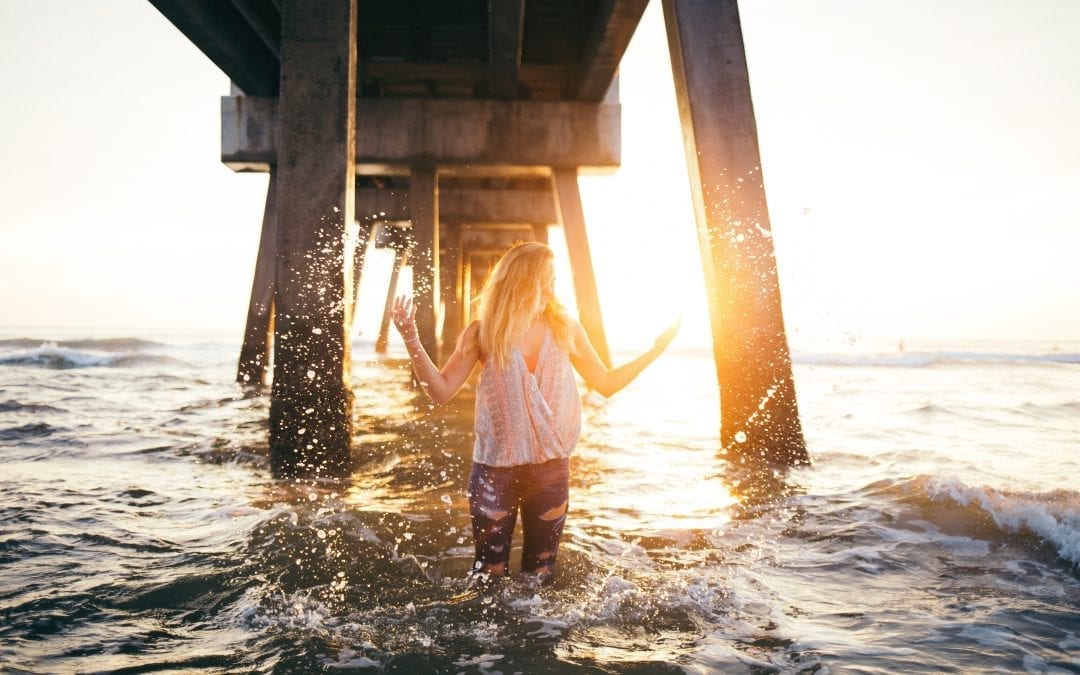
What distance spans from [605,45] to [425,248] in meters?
4.64

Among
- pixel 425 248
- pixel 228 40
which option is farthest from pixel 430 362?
pixel 425 248

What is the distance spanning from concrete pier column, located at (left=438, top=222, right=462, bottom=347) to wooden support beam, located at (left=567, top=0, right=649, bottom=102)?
8.23 meters

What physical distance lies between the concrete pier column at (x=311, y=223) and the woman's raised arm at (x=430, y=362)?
1.99 m

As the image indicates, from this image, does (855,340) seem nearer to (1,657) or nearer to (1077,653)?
(1077,653)

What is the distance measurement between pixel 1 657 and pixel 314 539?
1.44m

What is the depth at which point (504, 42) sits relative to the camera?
874cm

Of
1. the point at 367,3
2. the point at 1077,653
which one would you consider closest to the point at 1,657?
the point at 1077,653

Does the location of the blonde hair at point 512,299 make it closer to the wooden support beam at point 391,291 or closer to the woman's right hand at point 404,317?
the woman's right hand at point 404,317

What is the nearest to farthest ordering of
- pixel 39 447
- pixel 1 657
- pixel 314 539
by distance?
pixel 1 657 → pixel 314 539 → pixel 39 447

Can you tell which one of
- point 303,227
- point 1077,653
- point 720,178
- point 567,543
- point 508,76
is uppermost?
point 508,76

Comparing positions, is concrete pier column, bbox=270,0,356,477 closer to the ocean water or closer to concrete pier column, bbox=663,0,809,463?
the ocean water

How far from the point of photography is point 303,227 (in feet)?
14.6

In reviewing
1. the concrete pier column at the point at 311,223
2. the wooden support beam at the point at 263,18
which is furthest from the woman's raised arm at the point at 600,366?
the wooden support beam at the point at 263,18

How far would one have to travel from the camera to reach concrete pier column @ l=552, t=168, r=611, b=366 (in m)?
12.2
